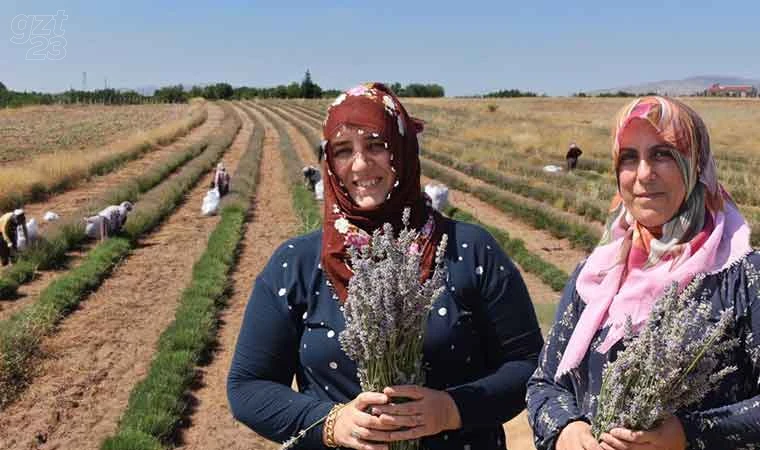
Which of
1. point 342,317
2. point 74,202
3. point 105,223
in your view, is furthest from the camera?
point 74,202

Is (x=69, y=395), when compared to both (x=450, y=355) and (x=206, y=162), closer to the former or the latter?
(x=450, y=355)

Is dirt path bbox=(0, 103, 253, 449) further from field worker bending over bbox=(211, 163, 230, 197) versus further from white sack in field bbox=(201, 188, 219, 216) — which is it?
field worker bending over bbox=(211, 163, 230, 197)

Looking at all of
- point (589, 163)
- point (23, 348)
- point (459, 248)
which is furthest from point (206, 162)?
point (459, 248)

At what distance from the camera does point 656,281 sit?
1.83m

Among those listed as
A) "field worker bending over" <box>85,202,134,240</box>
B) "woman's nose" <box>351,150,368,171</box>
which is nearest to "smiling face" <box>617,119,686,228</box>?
"woman's nose" <box>351,150,368,171</box>

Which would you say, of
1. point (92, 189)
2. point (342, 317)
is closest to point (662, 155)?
point (342, 317)

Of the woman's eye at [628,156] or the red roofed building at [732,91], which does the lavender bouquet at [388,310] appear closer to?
the woman's eye at [628,156]

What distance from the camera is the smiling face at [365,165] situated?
6.54 feet

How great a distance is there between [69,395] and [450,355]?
4.52 meters

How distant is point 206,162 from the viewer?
21.0 meters

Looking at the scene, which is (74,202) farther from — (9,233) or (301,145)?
(301,145)

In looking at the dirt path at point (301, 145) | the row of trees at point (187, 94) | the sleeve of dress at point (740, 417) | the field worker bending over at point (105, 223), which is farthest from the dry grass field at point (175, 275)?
the row of trees at point (187, 94)

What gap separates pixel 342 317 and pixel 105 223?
31.5 ft

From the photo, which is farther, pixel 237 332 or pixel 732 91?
pixel 732 91
